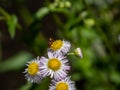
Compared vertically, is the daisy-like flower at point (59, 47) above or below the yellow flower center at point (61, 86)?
above

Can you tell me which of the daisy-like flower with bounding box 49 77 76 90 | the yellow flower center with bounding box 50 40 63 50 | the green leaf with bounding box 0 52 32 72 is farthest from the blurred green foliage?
the daisy-like flower with bounding box 49 77 76 90

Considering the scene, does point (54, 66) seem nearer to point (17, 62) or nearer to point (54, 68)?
point (54, 68)

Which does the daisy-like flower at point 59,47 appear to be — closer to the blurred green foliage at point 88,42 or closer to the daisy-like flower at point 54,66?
the daisy-like flower at point 54,66

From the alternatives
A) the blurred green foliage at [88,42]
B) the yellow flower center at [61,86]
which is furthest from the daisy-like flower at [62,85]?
the blurred green foliage at [88,42]

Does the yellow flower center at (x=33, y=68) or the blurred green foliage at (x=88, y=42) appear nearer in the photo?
the yellow flower center at (x=33, y=68)

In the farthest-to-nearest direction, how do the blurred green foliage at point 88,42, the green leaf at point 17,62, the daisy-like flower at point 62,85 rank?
1. the green leaf at point 17,62
2. the blurred green foliage at point 88,42
3. the daisy-like flower at point 62,85

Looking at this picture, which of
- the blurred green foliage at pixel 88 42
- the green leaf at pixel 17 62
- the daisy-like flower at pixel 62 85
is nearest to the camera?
the daisy-like flower at pixel 62 85

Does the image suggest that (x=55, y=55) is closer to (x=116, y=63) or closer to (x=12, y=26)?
(x=12, y=26)

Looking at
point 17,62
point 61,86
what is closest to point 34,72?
point 61,86
